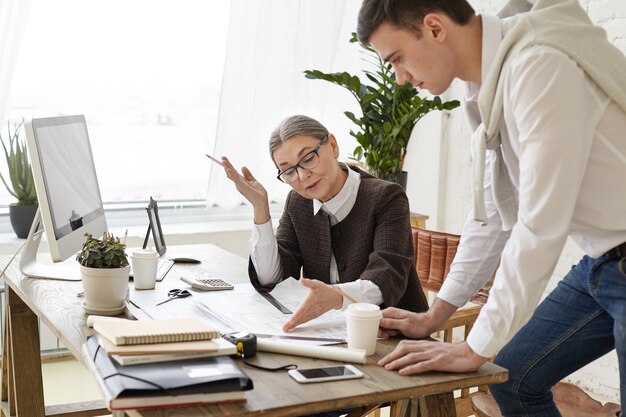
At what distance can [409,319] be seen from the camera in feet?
5.81

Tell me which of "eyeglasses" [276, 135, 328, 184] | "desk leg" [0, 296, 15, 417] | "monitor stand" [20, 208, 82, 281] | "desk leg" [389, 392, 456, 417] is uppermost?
"eyeglasses" [276, 135, 328, 184]

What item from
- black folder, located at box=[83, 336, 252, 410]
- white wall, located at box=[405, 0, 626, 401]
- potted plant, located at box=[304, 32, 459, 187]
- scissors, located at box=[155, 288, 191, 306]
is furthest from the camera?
white wall, located at box=[405, 0, 626, 401]

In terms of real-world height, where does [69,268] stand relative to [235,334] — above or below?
below

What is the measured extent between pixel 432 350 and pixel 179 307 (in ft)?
2.33

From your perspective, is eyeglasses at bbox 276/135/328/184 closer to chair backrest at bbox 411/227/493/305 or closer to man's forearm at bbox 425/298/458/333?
man's forearm at bbox 425/298/458/333

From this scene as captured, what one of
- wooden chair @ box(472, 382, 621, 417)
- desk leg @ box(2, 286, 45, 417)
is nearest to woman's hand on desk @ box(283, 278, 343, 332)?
wooden chair @ box(472, 382, 621, 417)

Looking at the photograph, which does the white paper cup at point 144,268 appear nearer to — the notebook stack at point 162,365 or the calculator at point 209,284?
the calculator at point 209,284

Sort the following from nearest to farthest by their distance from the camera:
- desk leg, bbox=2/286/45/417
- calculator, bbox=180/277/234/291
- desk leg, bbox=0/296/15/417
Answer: calculator, bbox=180/277/234/291, desk leg, bbox=2/286/45/417, desk leg, bbox=0/296/15/417

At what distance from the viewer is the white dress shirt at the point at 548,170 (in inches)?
57.7

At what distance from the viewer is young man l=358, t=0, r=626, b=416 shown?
58.4 inches

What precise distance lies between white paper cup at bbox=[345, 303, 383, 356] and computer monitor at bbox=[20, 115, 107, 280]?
980 millimetres

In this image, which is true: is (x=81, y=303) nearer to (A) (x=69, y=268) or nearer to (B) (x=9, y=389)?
(A) (x=69, y=268)

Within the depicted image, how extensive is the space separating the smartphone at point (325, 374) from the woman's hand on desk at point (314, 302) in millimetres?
284

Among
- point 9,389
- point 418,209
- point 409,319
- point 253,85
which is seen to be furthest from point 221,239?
point 409,319
